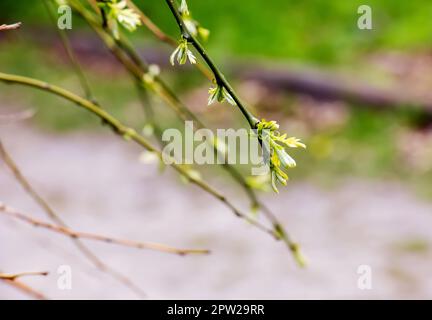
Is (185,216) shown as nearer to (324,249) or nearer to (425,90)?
(324,249)

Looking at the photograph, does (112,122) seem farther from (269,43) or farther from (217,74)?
(269,43)

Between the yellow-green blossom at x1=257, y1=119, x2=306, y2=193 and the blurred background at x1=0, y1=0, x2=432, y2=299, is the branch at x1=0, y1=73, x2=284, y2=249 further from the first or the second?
the blurred background at x1=0, y1=0, x2=432, y2=299

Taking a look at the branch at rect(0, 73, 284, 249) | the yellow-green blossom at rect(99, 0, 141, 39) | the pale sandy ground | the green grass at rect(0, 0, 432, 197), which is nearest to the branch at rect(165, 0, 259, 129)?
the yellow-green blossom at rect(99, 0, 141, 39)

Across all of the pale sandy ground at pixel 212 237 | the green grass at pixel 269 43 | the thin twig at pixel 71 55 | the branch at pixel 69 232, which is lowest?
the branch at pixel 69 232

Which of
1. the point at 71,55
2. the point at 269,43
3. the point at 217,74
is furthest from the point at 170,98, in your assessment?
the point at 269,43

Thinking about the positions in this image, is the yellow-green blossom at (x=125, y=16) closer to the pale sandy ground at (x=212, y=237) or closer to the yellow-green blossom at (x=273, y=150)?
the yellow-green blossom at (x=273, y=150)

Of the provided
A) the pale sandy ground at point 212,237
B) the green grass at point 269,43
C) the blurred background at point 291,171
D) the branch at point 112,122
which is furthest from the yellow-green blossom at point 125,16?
the green grass at point 269,43
